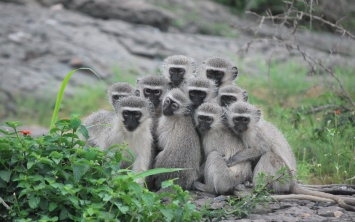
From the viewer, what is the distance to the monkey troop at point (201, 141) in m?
6.54

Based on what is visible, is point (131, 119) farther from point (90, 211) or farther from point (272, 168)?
point (90, 211)

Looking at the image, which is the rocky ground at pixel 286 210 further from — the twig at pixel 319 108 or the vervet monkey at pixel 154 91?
the twig at pixel 319 108

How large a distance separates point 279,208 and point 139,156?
1304 mm

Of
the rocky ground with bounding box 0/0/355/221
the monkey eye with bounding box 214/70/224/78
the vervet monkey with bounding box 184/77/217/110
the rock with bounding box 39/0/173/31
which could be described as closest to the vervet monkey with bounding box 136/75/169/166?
the vervet monkey with bounding box 184/77/217/110

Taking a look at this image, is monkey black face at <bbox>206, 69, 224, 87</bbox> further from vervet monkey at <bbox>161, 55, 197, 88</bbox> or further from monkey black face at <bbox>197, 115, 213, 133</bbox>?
monkey black face at <bbox>197, 115, 213, 133</bbox>

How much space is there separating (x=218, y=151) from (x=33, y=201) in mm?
1913

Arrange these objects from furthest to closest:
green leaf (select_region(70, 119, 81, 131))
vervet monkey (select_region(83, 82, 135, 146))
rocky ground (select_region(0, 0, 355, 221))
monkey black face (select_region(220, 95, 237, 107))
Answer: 1. rocky ground (select_region(0, 0, 355, 221))
2. vervet monkey (select_region(83, 82, 135, 146))
3. monkey black face (select_region(220, 95, 237, 107))
4. green leaf (select_region(70, 119, 81, 131))

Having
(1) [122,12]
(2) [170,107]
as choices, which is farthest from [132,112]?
(1) [122,12]

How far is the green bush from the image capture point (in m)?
5.41

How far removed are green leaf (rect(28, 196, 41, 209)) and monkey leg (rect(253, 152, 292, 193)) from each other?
2.02 m

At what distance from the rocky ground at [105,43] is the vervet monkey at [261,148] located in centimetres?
557

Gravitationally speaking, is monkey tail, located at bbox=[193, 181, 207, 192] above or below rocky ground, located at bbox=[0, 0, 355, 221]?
below

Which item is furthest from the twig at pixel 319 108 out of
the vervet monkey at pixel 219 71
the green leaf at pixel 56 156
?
the green leaf at pixel 56 156

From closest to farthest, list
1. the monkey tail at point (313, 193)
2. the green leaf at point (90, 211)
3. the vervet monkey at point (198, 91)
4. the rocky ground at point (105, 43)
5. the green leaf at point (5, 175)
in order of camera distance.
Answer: the green leaf at point (90, 211) < the green leaf at point (5, 175) < the monkey tail at point (313, 193) < the vervet monkey at point (198, 91) < the rocky ground at point (105, 43)
